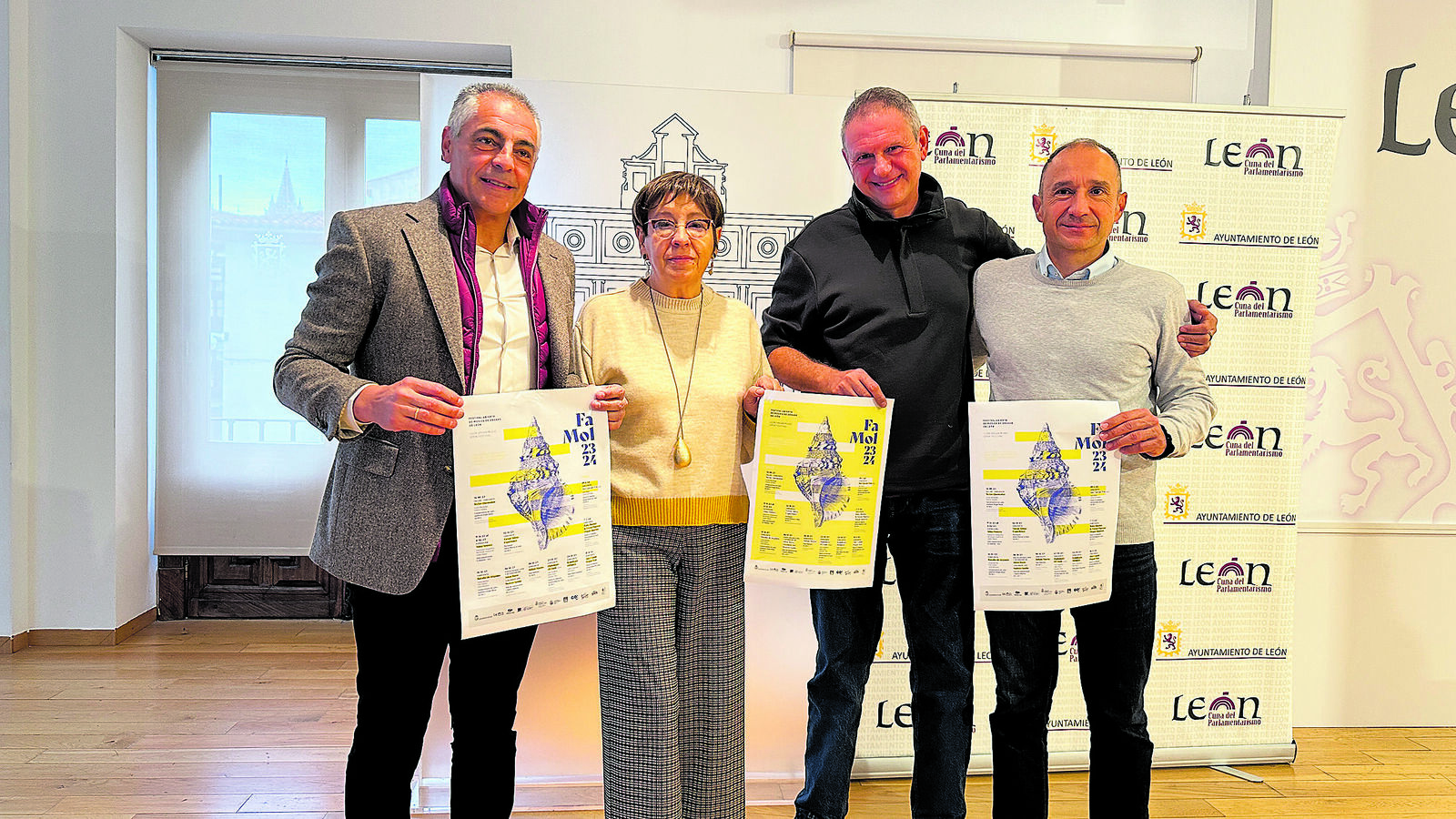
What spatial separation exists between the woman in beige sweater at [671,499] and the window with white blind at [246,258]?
118 inches

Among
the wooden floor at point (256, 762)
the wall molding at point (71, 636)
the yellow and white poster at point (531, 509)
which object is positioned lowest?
the wooden floor at point (256, 762)

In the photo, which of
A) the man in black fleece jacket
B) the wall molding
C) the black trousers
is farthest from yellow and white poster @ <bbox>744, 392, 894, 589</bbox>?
the wall molding

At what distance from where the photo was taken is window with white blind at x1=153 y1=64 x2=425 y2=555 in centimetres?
430

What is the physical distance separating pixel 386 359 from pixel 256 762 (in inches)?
71.3

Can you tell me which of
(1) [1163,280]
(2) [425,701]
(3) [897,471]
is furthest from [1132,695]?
(2) [425,701]

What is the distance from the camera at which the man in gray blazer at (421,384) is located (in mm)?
1640

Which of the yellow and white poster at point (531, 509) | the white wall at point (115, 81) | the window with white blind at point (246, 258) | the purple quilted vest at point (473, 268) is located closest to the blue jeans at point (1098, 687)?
the yellow and white poster at point (531, 509)

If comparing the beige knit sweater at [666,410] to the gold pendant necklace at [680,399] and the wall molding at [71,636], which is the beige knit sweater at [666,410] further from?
the wall molding at [71,636]

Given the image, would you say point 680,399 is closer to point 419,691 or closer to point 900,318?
point 900,318

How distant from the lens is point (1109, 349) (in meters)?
1.83

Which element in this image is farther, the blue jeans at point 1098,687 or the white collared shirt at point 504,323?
the blue jeans at point 1098,687

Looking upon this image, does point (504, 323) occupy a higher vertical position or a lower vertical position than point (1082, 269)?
lower

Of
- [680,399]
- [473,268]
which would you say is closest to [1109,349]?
[680,399]

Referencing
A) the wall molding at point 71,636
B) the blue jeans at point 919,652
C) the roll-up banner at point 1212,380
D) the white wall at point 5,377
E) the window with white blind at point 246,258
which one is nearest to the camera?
the blue jeans at point 919,652
